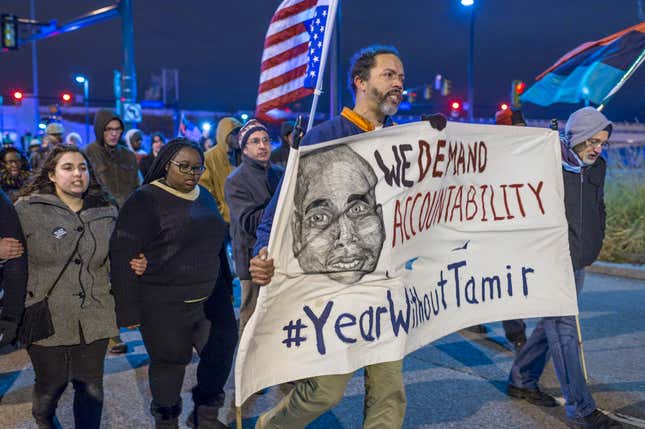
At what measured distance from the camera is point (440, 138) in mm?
3455

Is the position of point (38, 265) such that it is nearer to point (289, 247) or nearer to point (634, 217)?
point (289, 247)

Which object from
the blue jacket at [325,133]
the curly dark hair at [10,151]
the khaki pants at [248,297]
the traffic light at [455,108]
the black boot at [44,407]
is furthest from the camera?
the traffic light at [455,108]

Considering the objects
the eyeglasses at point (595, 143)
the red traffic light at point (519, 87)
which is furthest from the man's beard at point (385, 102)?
the red traffic light at point (519, 87)

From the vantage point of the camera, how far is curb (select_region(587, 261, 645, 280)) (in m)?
9.34

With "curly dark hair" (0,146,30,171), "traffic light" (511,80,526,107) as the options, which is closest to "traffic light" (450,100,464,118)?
"traffic light" (511,80,526,107)

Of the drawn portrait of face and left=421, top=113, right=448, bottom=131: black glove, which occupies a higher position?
left=421, top=113, right=448, bottom=131: black glove

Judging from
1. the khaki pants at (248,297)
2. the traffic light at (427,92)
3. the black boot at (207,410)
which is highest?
the traffic light at (427,92)

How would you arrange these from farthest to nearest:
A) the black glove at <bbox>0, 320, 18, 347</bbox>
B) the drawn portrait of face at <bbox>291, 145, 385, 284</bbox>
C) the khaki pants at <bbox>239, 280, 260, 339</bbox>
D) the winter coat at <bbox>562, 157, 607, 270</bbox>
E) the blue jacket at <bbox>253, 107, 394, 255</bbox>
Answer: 1. the khaki pants at <bbox>239, 280, 260, 339</bbox>
2. the winter coat at <bbox>562, 157, 607, 270</bbox>
3. the black glove at <bbox>0, 320, 18, 347</bbox>
4. the blue jacket at <bbox>253, 107, 394, 255</bbox>
5. the drawn portrait of face at <bbox>291, 145, 385, 284</bbox>

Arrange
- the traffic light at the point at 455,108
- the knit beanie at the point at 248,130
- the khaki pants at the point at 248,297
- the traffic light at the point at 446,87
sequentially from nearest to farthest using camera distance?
the knit beanie at the point at 248,130 < the khaki pants at the point at 248,297 < the traffic light at the point at 455,108 < the traffic light at the point at 446,87

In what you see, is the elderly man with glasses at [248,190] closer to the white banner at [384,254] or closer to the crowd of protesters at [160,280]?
the crowd of protesters at [160,280]

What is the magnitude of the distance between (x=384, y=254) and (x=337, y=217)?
293mm

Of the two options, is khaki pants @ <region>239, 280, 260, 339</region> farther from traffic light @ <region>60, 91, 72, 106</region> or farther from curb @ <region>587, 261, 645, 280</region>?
traffic light @ <region>60, 91, 72, 106</region>

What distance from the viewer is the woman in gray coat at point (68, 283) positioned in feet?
11.9

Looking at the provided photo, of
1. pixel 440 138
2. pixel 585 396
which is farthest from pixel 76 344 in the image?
pixel 585 396
